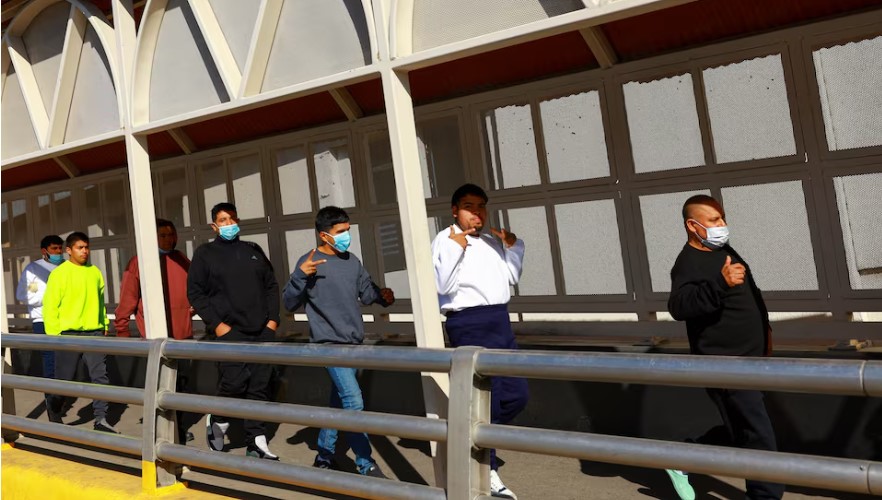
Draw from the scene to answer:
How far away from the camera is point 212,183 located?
9.34 metres

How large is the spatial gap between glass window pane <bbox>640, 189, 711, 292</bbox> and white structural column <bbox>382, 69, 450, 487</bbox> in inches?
76.1

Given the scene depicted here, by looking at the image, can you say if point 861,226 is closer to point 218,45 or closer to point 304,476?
point 304,476

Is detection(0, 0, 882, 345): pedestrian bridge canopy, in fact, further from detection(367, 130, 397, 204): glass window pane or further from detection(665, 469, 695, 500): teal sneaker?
detection(665, 469, 695, 500): teal sneaker

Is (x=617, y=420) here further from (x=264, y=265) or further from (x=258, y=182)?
(x=258, y=182)

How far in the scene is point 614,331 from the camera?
20.6 ft

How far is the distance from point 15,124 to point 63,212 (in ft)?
11.2

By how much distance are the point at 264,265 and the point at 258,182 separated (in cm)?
266

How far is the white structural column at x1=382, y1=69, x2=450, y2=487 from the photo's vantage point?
15.8ft

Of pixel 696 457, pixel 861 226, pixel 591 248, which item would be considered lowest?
pixel 696 457

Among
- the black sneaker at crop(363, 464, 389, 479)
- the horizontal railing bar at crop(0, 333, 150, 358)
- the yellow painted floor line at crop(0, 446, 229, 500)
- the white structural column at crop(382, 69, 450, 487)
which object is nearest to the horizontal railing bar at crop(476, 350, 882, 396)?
the white structural column at crop(382, 69, 450, 487)

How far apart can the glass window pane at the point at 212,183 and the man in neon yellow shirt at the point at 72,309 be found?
173 cm

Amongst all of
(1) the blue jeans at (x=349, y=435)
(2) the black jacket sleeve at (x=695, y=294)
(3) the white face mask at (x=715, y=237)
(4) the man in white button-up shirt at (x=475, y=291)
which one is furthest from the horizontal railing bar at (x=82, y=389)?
(3) the white face mask at (x=715, y=237)

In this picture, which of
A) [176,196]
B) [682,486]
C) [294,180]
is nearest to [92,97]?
[294,180]

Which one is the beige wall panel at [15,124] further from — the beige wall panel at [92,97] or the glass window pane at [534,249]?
the glass window pane at [534,249]
